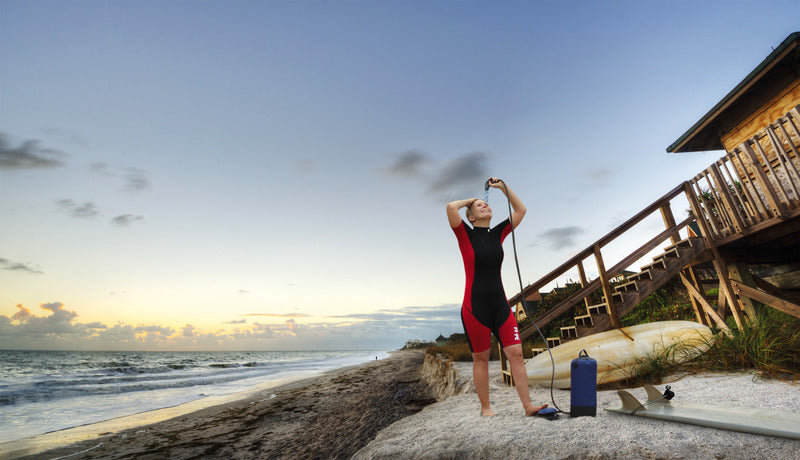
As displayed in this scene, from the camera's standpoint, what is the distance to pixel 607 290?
5.72 meters

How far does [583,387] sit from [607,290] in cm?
342

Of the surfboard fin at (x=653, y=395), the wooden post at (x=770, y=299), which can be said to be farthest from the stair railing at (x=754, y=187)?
the surfboard fin at (x=653, y=395)

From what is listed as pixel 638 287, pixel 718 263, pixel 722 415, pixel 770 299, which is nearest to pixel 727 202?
pixel 718 263

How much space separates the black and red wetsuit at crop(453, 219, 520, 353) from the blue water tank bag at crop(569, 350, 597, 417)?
1.73ft

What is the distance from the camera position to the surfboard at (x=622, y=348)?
4.69 meters

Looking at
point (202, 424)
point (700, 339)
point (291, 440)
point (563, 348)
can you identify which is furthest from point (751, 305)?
point (202, 424)

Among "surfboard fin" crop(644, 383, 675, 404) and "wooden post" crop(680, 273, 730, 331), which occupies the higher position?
"wooden post" crop(680, 273, 730, 331)

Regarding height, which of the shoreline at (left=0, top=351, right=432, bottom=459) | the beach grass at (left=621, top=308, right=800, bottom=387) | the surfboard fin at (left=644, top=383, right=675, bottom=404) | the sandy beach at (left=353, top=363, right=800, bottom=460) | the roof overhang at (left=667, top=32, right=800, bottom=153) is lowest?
the shoreline at (left=0, top=351, right=432, bottom=459)

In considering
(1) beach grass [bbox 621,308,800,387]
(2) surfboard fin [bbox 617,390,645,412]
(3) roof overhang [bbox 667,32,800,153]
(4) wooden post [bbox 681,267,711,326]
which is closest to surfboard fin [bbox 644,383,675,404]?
(2) surfboard fin [bbox 617,390,645,412]

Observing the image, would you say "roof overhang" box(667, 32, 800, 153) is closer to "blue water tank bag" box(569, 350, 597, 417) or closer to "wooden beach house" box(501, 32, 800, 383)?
"wooden beach house" box(501, 32, 800, 383)

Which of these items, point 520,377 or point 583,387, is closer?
point 583,387

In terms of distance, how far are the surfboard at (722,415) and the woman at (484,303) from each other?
82 cm

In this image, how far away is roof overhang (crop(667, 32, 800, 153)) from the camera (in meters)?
6.41

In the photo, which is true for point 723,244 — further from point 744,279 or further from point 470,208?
point 470,208
